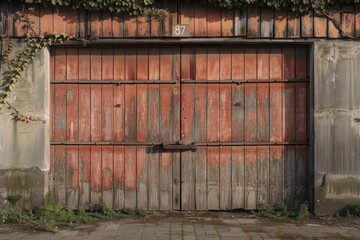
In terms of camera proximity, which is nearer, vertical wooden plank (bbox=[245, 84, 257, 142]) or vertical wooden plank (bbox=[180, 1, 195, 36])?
vertical wooden plank (bbox=[180, 1, 195, 36])

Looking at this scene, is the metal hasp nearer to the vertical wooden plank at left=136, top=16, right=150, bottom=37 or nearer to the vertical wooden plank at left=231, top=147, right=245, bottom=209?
the vertical wooden plank at left=231, top=147, right=245, bottom=209

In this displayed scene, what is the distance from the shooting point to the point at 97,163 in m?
8.71

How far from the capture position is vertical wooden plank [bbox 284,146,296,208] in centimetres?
872

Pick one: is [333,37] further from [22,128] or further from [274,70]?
[22,128]

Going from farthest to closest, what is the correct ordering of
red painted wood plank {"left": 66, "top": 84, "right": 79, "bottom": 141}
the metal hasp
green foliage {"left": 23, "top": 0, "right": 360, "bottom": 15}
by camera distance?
red painted wood plank {"left": 66, "top": 84, "right": 79, "bottom": 141}, the metal hasp, green foliage {"left": 23, "top": 0, "right": 360, "bottom": 15}

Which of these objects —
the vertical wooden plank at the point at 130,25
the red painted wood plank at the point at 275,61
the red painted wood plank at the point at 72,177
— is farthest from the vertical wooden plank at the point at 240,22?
the red painted wood plank at the point at 72,177

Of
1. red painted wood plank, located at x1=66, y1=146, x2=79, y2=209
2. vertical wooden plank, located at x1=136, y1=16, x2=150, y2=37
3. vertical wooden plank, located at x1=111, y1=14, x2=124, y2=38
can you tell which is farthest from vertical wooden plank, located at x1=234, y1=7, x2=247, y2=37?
red painted wood plank, located at x1=66, y1=146, x2=79, y2=209

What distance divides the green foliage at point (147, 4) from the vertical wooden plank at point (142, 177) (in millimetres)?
2285

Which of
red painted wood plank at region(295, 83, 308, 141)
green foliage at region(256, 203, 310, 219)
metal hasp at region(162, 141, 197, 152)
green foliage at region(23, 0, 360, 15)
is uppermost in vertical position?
green foliage at region(23, 0, 360, 15)

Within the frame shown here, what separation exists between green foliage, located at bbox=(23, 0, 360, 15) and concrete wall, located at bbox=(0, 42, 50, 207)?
46.6 inches

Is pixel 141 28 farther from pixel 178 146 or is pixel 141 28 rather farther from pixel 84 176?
pixel 84 176

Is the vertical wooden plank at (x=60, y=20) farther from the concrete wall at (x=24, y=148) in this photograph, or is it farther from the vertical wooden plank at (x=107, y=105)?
the vertical wooden plank at (x=107, y=105)

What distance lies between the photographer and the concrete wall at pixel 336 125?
27.7 ft

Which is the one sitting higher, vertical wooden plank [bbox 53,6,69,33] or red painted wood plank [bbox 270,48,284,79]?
vertical wooden plank [bbox 53,6,69,33]
